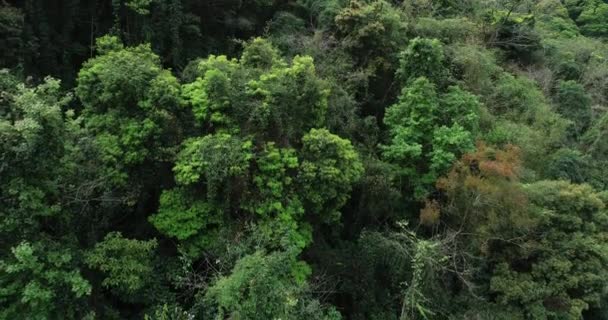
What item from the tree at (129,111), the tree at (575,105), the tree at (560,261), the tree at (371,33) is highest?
the tree at (371,33)

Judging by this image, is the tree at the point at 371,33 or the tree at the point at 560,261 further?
the tree at the point at 371,33

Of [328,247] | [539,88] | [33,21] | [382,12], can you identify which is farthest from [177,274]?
[539,88]

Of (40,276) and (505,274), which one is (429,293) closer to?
(505,274)

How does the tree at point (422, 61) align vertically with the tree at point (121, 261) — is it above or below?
above

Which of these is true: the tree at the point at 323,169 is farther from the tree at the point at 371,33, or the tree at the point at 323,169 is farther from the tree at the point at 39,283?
the tree at the point at 371,33

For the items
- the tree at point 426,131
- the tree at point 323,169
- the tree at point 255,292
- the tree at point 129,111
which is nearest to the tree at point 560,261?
the tree at point 426,131

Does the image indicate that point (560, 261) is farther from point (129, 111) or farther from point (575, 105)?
point (129, 111)

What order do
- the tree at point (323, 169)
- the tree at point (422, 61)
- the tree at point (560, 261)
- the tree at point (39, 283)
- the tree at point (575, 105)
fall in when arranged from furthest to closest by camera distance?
the tree at point (575, 105) → the tree at point (422, 61) → the tree at point (560, 261) → the tree at point (323, 169) → the tree at point (39, 283)

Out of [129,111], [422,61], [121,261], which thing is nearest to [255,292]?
[121,261]

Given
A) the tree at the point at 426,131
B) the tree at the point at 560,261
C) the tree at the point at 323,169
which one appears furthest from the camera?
the tree at the point at 426,131
